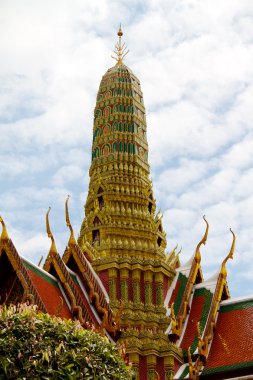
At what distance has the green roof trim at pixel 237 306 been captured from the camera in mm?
17242

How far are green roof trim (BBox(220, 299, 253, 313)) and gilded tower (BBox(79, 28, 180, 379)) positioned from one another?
4.25 ft

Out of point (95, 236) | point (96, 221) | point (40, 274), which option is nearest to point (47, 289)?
point (40, 274)

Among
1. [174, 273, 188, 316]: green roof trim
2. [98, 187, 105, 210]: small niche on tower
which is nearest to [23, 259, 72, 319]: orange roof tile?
[174, 273, 188, 316]: green roof trim

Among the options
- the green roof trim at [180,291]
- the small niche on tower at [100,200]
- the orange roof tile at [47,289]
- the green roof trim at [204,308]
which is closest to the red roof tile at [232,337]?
the green roof trim at [204,308]

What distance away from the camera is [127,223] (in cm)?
1839

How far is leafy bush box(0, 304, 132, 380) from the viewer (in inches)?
324

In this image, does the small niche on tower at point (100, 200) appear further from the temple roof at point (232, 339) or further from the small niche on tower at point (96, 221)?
the temple roof at point (232, 339)

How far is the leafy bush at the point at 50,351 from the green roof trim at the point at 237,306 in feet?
27.8

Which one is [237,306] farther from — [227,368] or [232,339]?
[227,368]

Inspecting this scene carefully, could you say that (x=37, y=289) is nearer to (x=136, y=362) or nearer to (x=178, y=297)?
(x=136, y=362)

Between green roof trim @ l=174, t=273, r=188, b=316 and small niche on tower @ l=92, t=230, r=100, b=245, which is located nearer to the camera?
green roof trim @ l=174, t=273, r=188, b=316

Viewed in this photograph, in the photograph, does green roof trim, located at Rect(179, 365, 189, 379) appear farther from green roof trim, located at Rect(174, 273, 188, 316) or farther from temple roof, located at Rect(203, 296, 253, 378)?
green roof trim, located at Rect(174, 273, 188, 316)

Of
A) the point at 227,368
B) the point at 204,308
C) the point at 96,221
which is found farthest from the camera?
the point at 96,221

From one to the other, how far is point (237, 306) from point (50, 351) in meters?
9.54
